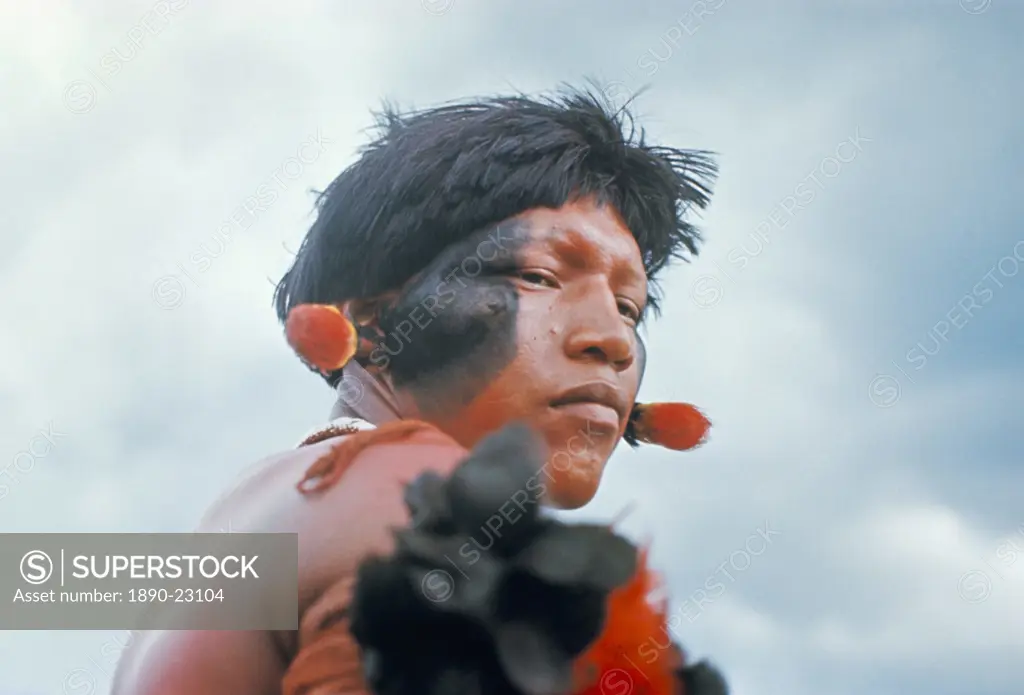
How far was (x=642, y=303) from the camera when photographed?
3.56 metres

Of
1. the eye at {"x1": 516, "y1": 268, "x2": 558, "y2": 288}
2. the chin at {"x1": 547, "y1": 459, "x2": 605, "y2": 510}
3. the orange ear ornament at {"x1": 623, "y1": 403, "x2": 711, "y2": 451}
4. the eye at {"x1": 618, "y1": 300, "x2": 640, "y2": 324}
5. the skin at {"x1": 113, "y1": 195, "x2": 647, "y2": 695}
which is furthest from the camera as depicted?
the orange ear ornament at {"x1": 623, "y1": 403, "x2": 711, "y2": 451}

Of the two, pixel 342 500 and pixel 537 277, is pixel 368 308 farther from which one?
pixel 342 500

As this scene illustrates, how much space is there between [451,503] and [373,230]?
1247 millimetres

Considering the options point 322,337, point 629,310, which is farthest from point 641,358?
point 322,337

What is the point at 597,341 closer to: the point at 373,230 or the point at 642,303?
the point at 642,303

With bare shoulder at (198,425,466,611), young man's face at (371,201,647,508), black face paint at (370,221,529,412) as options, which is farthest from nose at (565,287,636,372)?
bare shoulder at (198,425,466,611)

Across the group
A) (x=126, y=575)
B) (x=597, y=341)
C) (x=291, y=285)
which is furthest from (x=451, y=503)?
(x=291, y=285)

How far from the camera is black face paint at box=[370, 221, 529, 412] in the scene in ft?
10.6

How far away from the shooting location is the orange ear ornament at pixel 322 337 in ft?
10.9

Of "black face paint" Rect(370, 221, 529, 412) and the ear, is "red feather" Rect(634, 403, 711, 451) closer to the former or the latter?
"black face paint" Rect(370, 221, 529, 412)

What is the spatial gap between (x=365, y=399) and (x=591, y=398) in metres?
0.56

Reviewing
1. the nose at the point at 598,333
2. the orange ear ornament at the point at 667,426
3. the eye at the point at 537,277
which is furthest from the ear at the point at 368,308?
the orange ear ornament at the point at 667,426

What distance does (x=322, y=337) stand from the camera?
332 centimetres

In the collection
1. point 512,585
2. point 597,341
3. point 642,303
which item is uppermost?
point 642,303
